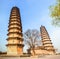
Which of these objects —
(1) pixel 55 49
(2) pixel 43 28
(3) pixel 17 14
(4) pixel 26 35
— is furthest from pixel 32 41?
(2) pixel 43 28

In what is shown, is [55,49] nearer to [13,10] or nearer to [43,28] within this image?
[43,28]

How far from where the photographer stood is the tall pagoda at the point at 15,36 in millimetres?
31500

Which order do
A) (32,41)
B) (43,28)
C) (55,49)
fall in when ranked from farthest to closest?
(43,28)
(55,49)
(32,41)

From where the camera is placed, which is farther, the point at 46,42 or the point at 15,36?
the point at 46,42

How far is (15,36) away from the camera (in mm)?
32875

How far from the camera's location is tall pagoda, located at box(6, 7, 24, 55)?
103 feet

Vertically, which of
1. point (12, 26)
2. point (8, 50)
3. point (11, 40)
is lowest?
point (8, 50)

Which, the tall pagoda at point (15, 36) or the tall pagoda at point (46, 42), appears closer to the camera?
the tall pagoda at point (15, 36)

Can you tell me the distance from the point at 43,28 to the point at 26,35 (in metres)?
22.4

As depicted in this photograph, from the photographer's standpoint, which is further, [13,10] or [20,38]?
[13,10]

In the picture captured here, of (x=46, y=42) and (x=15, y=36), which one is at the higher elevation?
(x=46, y=42)

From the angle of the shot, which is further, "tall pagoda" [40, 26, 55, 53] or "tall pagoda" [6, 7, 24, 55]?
"tall pagoda" [40, 26, 55, 53]

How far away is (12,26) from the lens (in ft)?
114

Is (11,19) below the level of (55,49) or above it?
above
